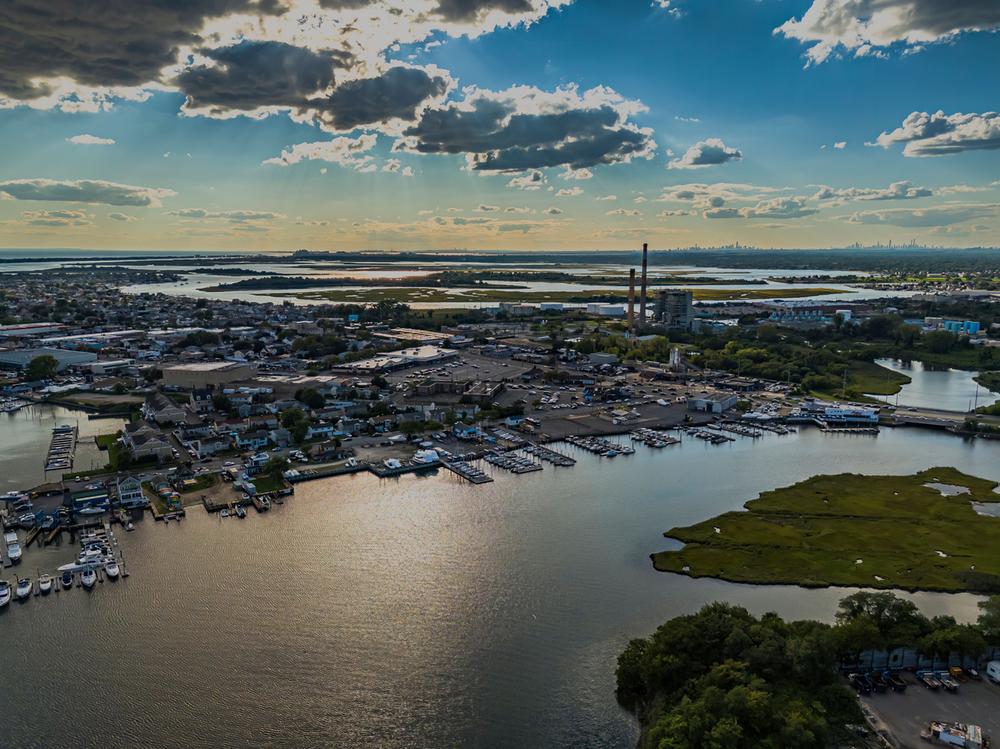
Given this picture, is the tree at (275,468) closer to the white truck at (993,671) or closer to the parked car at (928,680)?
the parked car at (928,680)

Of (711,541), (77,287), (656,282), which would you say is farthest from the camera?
(656,282)

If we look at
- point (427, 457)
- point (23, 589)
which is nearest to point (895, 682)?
point (427, 457)

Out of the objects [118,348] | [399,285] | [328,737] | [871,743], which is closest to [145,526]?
[328,737]

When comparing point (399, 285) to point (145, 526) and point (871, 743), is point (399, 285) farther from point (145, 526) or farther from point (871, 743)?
point (871, 743)

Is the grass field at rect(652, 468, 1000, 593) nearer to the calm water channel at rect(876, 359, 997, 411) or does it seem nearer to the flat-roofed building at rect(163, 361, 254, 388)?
the calm water channel at rect(876, 359, 997, 411)

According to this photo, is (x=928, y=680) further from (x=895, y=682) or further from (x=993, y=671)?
(x=993, y=671)

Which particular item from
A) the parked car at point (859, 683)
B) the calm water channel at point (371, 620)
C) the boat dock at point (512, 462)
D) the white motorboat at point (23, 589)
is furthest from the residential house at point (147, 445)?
the parked car at point (859, 683)

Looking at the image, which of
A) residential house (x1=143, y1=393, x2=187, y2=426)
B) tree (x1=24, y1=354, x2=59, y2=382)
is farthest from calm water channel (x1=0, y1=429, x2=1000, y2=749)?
tree (x1=24, y1=354, x2=59, y2=382)
